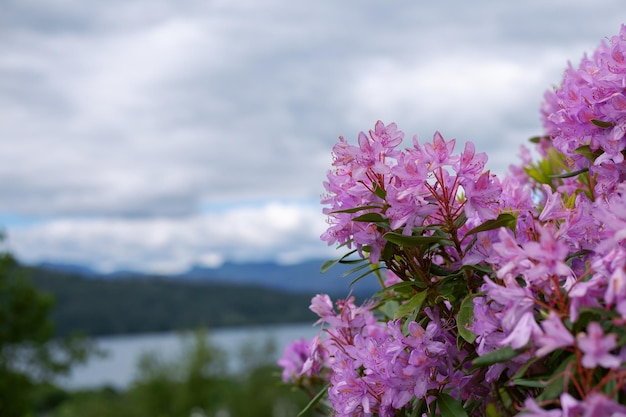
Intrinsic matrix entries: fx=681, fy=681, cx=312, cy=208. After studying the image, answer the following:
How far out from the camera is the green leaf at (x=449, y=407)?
136 centimetres

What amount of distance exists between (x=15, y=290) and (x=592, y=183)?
76.2 feet

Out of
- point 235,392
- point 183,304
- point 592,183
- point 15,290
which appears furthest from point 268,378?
point 183,304

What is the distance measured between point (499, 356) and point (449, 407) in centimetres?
28

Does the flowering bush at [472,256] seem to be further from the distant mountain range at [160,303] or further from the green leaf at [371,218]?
the distant mountain range at [160,303]

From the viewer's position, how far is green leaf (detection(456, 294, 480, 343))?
1.32m

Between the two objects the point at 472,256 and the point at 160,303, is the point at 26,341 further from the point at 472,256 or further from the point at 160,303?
the point at 160,303

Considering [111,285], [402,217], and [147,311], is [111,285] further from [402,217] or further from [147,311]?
[402,217]

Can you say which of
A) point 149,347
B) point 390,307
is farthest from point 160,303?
point 390,307

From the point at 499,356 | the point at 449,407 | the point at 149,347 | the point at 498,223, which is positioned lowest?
the point at 149,347

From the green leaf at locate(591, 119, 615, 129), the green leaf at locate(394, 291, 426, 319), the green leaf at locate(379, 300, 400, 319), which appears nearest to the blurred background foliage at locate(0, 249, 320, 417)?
the green leaf at locate(379, 300, 400, 319)

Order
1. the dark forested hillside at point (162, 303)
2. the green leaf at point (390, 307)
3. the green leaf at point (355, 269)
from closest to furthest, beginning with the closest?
the green leaf at point (355, 269) < the green leaf at point (390, 307) < the dark forested hillside at point (162, 303)

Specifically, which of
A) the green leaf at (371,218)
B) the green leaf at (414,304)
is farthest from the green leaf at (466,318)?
the green leaf at (371,218)

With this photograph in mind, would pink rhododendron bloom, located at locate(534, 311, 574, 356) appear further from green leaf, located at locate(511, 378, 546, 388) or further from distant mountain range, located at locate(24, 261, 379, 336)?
distant mountain range, located at locate(24, 261, 379, 336)

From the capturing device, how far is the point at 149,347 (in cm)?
2938
